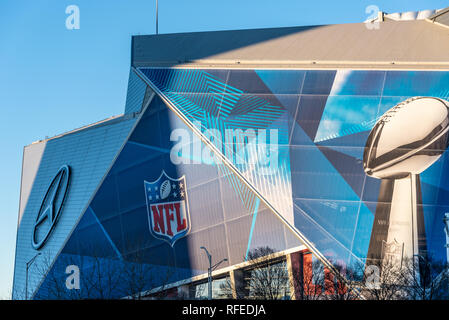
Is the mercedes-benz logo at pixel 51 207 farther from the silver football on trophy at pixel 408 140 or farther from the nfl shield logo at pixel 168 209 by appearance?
the silver football on trophy at pixel 408 140

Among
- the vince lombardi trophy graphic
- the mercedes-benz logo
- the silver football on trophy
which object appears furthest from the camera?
the mercedes-benz logo

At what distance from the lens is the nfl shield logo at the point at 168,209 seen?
165 feet

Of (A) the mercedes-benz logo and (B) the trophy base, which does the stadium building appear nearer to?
(B) the trophy base

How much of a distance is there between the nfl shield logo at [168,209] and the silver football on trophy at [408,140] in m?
14.5

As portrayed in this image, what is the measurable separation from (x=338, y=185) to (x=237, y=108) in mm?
9830

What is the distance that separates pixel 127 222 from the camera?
173 ft

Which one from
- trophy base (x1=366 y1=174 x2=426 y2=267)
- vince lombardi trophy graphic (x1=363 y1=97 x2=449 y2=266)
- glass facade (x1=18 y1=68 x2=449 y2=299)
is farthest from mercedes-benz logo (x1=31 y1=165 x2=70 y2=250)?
trophy base (x1=366 y1=174 x2=426 y2=267)

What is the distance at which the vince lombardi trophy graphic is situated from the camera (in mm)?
44656

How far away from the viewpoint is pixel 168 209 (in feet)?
167

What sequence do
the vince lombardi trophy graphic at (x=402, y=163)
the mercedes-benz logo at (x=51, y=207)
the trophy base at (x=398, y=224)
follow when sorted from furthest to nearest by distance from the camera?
the mercedes-benz logo at (x=51, y=207), the vince lombardi trophy graphic at (x=402, y=163), the trophy base at (x=398, y=224)

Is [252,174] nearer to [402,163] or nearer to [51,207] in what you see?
[402,163]

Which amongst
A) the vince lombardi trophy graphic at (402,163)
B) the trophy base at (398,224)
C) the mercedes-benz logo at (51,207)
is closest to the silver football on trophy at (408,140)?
the vince lombardi trophy graphic at (402,163)

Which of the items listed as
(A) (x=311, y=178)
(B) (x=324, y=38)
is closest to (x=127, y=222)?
(A) (x=311, y=178)

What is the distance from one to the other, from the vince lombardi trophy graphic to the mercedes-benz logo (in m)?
30.1
